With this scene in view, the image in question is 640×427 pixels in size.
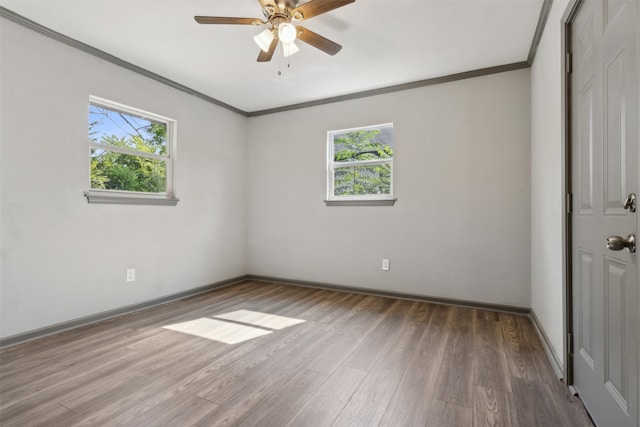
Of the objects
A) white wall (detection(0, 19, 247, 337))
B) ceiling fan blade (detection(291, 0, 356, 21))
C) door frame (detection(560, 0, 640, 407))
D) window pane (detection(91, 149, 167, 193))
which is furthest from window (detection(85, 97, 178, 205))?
door frame (detection(560, 0, 640, 407))

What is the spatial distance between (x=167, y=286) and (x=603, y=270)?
3739 mm

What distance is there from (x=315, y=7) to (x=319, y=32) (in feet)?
2.01

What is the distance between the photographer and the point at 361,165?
3.93 meters

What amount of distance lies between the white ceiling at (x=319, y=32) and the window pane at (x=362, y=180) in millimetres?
994

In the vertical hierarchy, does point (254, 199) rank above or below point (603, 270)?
above

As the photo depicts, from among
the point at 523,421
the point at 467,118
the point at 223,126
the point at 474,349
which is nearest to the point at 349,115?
the point at 467,118

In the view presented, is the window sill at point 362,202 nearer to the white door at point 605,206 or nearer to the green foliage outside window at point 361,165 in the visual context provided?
the green foliage outside window at point 361,165

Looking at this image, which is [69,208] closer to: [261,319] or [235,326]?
[235,326]

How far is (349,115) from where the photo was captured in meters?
3.93

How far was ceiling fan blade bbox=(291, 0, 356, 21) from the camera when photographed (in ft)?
6.19

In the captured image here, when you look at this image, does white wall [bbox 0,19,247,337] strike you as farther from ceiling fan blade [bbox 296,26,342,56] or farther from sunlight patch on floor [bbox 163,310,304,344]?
ceiling fan blade [bbox 296,26,342,56]

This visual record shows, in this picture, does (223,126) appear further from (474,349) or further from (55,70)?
(474,349)

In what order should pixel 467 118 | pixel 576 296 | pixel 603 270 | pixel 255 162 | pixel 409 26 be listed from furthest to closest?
pixel 255 162 < pixel 467 118 < pixel 409 26 < pixel 576 296 < pixel 603 270

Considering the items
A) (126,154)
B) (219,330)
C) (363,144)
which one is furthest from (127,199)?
(363,144)
